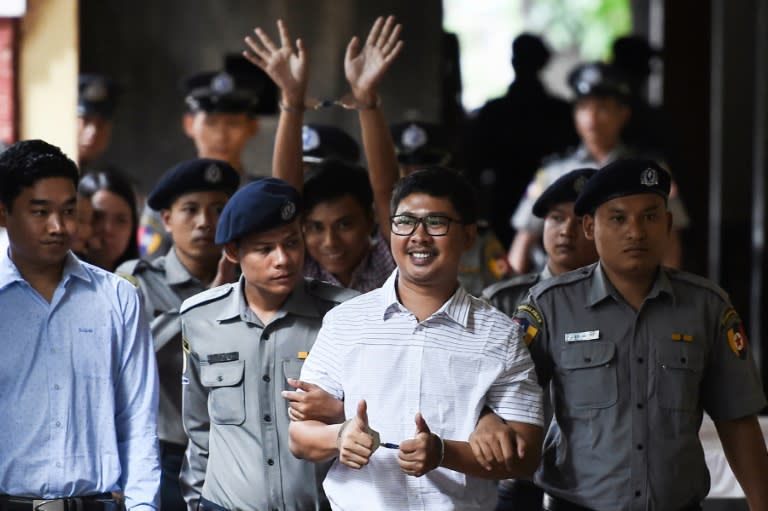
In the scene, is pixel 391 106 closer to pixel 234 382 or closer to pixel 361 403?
pixel 234 382

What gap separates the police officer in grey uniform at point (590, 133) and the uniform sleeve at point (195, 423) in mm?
2832

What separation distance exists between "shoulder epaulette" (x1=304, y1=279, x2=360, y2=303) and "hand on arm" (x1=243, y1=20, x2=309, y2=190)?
1.92ft

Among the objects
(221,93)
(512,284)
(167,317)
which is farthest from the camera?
(221,93)

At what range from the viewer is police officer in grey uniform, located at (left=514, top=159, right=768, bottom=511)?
11.4 feet

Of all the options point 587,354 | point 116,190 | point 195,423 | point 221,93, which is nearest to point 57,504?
point 195,423

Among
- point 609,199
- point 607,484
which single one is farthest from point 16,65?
point 607,484

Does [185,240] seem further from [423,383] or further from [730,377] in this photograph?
[730,377]

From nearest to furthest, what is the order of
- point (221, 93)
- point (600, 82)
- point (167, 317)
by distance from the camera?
point (167, 317)
point (221, 93)
point (600, 82)

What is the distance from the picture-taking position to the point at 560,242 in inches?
175

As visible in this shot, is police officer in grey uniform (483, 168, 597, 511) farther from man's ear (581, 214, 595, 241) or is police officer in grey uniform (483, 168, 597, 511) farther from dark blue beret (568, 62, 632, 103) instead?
dark blue beret (568, 62, 632, 103)

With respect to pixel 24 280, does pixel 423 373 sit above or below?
below

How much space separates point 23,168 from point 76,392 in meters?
0.61

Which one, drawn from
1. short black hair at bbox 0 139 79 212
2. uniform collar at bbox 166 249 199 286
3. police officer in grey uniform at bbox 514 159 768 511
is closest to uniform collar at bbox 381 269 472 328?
police officer in grey uniform at bbox 514 159 768 511

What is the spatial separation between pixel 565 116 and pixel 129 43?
2.73 m
